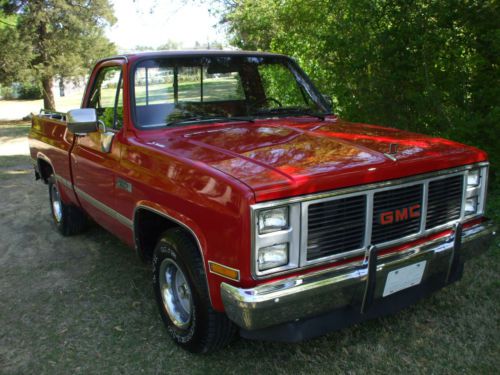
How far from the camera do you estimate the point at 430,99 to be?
577 centimetres

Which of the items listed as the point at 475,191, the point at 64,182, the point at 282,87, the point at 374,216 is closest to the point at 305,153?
the point at 374,216

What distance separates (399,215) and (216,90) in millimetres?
1907

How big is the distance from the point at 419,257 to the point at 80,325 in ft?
7.89

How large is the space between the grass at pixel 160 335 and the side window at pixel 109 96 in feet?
4.63

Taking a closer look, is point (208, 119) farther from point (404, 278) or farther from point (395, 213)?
point (404, 278)

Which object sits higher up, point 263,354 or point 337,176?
point 337,176

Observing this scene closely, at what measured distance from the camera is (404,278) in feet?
9.23

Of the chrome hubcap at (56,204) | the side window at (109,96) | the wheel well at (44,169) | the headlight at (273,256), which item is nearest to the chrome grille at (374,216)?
the headlight at (273,256)

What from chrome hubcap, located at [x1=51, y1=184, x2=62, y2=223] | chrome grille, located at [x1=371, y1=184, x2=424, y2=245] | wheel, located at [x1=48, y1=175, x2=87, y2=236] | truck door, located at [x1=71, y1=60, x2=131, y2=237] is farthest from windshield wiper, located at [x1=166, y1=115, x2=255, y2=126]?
chrome hubcap, located at [x1=51, y1=184, x2=62, y2=223]

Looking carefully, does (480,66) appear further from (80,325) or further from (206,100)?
(80,325)

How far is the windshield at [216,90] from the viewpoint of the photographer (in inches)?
146

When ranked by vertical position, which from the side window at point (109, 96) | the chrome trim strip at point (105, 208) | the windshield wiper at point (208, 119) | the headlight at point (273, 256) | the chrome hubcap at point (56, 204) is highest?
the side window at point (109, 96)

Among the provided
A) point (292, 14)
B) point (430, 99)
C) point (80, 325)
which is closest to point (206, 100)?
point (80, 325)

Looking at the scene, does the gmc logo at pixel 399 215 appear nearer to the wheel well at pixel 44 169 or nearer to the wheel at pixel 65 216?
the wheel at pixel 65 216
